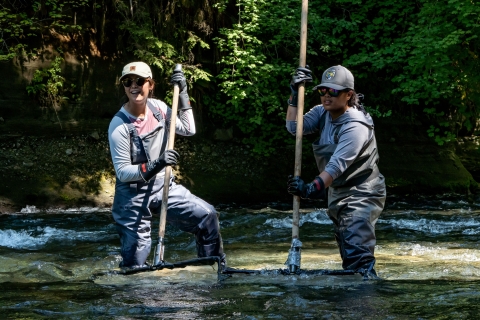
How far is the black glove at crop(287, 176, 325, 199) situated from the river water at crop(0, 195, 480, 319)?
735 mm

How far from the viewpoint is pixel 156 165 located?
5277mm

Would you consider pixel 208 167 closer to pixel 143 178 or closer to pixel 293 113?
pixel 293 113

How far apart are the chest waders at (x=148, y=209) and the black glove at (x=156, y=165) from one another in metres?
0.20

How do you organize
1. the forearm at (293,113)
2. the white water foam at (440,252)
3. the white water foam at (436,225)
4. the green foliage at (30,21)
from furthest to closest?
the green foliage at (30,21) < the white water foam at (436,225) < the white water foam at (440,252) < the forearm at (293,113)

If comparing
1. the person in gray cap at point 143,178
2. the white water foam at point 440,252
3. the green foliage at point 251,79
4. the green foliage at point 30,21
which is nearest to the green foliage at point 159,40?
the green foliage at point 251,79

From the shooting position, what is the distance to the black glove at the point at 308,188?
16.2 ft

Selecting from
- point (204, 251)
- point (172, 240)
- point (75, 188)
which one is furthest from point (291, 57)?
point (204, 251)

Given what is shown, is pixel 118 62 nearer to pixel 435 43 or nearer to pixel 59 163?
pixel 59 163

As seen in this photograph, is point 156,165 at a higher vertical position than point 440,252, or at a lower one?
higher

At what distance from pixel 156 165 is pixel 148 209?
0.52 metres

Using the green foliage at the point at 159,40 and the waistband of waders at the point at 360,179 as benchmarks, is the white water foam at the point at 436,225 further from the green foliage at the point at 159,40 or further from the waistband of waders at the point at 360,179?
the green foliage at the point at 159,40

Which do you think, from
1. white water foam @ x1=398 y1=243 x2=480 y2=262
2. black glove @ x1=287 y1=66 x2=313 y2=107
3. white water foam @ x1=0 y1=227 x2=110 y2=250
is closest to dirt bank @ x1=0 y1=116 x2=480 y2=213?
white water foam @ x1=0 y1=227 x2=110 y2=250

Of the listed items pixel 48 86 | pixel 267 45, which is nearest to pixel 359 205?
pixel 267 45

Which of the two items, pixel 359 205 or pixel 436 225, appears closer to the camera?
pixel 359 205
